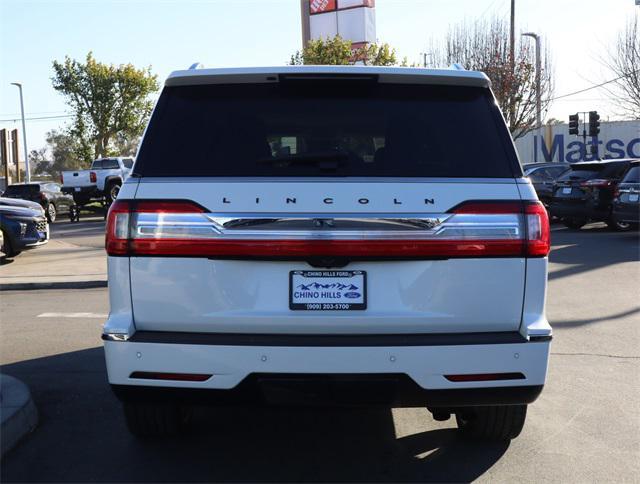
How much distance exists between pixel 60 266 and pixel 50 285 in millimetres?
2540

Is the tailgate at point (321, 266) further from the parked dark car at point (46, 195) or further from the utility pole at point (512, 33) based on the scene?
the utility pole at point (512, 33)

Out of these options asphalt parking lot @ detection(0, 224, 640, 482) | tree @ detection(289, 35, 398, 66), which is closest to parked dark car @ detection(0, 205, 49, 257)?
asphalt parking lot @ detection(0, 224, 640, 482)

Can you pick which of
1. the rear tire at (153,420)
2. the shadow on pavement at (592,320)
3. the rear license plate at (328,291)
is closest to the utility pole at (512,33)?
the shadow on pavement at (592,320)

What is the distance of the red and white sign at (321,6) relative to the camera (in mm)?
55312

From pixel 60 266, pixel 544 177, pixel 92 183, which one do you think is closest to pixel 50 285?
pixel 60 266

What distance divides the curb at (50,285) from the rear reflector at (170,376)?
28.4 ft

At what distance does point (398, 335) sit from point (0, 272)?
39.7 ft

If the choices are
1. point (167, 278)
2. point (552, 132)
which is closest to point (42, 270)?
point (167, 278)

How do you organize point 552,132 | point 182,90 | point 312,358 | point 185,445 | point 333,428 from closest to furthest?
1. point 312,358
2. point 182,90
3. point 185,445
4. point 333,428
5. point 552,132

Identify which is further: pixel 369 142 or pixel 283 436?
pixel 283 436

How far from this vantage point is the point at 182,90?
3.92 m

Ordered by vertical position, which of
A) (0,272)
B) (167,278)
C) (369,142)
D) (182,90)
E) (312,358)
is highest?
(182,90)

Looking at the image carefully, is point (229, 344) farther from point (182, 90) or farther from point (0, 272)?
point (0, 272)

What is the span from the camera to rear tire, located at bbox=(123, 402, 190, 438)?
4.43m
